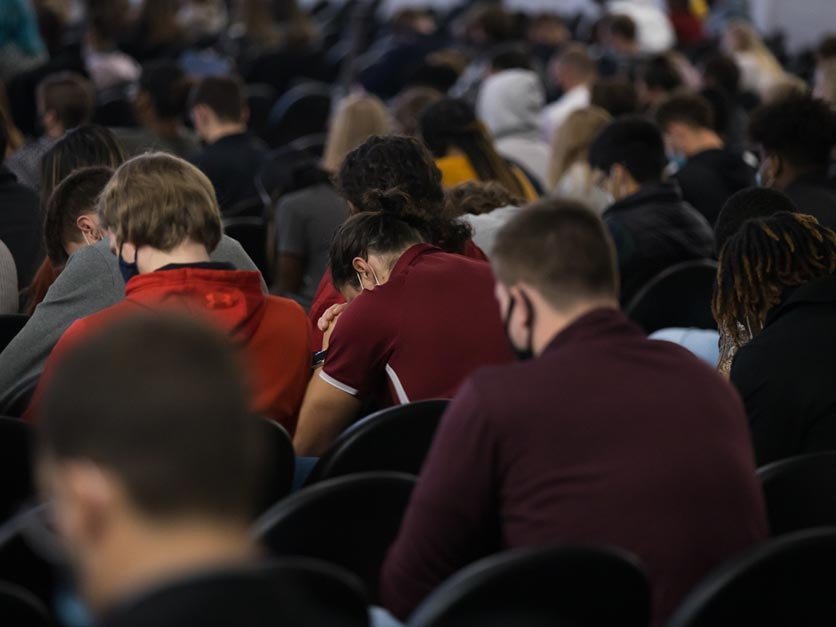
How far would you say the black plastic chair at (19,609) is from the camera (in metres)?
1.75

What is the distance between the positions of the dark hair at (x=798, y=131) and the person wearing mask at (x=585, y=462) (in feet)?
9.90

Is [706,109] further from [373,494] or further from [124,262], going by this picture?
[373,494]

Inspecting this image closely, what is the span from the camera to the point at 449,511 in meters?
2.09

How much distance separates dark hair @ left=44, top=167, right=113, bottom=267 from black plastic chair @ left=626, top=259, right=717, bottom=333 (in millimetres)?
1724

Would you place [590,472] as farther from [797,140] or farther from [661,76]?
[661,76]

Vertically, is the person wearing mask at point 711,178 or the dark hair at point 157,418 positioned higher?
the dark hair at point 157,418

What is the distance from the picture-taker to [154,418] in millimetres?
1333

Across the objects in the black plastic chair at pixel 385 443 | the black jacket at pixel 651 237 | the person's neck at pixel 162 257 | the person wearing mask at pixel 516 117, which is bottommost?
the person wearing mask at pixel 516 117

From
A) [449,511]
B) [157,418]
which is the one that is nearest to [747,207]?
[449,511]

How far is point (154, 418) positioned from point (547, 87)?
404 inches

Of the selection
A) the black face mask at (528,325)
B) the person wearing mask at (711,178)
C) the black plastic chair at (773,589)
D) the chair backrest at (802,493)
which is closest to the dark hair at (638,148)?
the person wearing mask at (711,178)

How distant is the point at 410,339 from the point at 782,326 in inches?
31.7

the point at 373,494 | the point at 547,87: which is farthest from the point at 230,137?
the point at 547,87

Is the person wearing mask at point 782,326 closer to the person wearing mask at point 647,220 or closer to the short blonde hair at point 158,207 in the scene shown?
the short blonde hair at point 158,207
